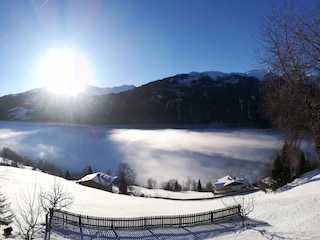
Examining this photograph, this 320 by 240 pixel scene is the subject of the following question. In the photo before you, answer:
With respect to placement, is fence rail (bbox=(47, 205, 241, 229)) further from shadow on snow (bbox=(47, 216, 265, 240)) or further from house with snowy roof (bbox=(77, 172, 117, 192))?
house with snowy roof (bbox=(77, 172, 117, 192))

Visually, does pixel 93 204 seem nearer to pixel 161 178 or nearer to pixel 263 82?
pixel 263 82

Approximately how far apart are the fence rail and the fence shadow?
0.46 m

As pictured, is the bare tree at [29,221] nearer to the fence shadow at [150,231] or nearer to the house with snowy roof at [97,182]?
the fence shadow at [150,231]

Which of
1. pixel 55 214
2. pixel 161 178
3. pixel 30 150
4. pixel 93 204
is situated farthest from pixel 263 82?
pixel 30 150

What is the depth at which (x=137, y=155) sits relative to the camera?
17075 cm

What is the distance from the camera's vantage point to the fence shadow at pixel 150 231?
720 inches

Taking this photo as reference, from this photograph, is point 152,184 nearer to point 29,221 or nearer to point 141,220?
point 141,220

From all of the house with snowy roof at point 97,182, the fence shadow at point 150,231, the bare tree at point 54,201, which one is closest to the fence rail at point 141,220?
the fence shadow at point 150,231

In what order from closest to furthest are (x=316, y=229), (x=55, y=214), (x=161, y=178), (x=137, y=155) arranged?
(x=316, y=229) → (x=55, y=214) → (x=161, y=178) → (x=137, y=155)

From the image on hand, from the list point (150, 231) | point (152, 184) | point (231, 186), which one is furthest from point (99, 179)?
point (150, 231)

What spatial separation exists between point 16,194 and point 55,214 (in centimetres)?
1273

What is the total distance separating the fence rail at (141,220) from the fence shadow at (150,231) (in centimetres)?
46

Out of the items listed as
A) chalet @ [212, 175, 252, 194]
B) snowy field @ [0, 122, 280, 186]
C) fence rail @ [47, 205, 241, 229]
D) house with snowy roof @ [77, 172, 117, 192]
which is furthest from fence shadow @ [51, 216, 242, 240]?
snowy field @ [0, 122, 280, 186]

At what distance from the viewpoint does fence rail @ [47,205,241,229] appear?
20406 millimetres
